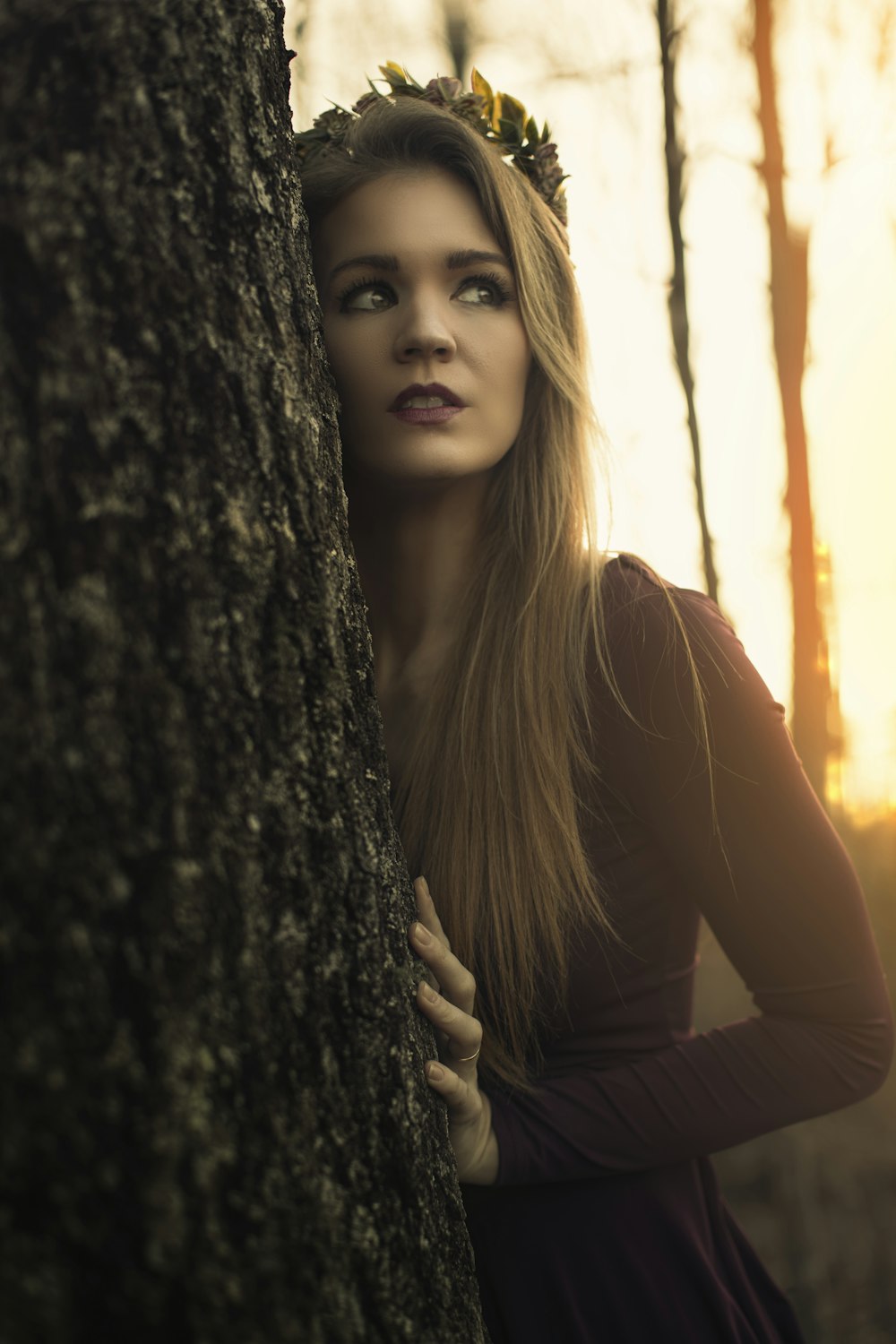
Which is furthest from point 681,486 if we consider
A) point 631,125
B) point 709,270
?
point 631,125

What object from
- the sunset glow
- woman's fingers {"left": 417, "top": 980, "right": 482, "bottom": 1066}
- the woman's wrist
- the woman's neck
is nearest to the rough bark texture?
woman's fingers {"left": 417, "top": 980, "right": 482, "bottom": 1066}

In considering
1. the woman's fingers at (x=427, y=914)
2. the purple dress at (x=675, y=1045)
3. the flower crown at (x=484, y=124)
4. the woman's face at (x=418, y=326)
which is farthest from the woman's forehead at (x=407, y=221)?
the woman's fingers at (x=427, y=914)

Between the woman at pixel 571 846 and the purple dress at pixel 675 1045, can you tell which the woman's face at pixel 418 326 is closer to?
the woman at pixel 571 846

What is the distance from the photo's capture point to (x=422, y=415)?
1.69 meters

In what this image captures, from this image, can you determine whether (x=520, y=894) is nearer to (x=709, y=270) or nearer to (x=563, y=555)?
(x=563, y=555)

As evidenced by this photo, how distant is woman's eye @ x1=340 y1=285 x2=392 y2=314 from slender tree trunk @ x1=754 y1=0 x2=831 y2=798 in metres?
3.99

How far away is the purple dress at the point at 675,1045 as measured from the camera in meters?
1.50

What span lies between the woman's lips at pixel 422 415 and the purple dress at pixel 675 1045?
0.49 m

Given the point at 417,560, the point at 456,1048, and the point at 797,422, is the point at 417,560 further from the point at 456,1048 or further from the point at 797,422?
the point at 797,422

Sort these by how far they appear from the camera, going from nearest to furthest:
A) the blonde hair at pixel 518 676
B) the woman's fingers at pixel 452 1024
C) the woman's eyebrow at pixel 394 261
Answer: the woman's fingers at pixel 452 1024
the blonde hair at pixel 518 676
the woman's eyebrow at pixel 394 261

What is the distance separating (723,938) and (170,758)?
114 centimetres

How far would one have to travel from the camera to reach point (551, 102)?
4922mm

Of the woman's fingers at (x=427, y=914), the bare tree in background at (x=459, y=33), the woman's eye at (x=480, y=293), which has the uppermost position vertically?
the bare tree in background at (x=459, y=33)

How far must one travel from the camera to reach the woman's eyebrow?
167 cm
